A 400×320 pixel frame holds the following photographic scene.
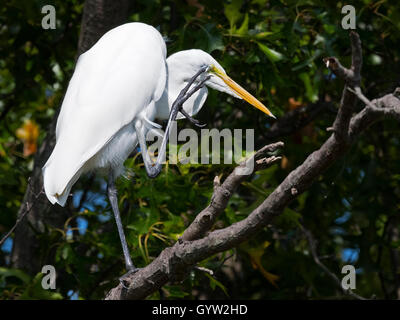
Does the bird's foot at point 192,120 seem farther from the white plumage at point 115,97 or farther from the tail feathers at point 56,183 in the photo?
the tail feathers at point 56,183

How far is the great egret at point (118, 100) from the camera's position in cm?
248

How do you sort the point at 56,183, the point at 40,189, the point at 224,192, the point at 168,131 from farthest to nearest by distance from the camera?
the point at 40,189 < the point at 168,131 < the point at 56,183 < the point at 224,192

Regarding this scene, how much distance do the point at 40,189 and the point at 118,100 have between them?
2.65ft

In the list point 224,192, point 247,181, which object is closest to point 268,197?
point 224,192

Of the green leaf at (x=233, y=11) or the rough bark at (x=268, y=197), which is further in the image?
the green leaf at (x=233, y=11)

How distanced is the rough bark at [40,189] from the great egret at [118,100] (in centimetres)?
36

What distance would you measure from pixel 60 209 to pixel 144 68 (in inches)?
43.3

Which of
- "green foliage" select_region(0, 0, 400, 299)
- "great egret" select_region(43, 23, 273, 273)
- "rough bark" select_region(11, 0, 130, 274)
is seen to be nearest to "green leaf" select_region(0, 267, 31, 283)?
"green foliage" select_region(0, 0, 400, 299)

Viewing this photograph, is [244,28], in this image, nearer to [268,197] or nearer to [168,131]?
[168,131]

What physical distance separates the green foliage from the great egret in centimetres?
18

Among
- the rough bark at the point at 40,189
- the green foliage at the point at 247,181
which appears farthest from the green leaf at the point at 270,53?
the rough bark at the point at 40,189

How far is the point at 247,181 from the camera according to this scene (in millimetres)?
3037

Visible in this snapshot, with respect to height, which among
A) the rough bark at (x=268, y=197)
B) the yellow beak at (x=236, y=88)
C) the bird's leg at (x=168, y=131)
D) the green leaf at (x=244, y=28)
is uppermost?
the green leaf at (x=244, y=28)

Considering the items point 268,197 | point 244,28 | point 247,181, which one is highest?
point 244,28
